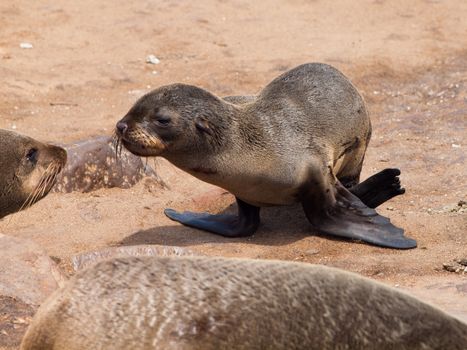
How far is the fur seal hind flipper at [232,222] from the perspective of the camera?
874cm

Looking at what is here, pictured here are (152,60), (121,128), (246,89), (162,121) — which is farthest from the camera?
(152,60)

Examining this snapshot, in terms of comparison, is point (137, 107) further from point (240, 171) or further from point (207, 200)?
point (207, 200)

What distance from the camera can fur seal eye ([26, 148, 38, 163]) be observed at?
6.42m

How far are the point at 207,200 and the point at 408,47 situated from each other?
19.6 ft

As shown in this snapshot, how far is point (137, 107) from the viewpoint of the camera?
800 cm

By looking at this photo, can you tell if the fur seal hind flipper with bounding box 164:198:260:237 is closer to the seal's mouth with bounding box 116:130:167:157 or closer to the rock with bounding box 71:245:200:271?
the seal's mouth with bounding box 116:130:167:157

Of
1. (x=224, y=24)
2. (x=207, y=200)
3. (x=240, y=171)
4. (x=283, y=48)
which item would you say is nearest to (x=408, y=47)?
(x=283, y=48)

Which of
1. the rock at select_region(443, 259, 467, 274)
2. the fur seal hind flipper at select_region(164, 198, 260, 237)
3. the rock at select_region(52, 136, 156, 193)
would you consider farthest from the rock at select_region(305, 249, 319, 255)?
the rock at select_region(52, 136, 156, 193)

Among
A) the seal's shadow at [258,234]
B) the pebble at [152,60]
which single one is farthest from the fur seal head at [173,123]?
the pebble at [152,60]

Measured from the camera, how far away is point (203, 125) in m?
8.16

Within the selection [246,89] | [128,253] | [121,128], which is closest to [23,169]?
[128,253]

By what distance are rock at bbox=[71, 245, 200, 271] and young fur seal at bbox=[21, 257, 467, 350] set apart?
200cm

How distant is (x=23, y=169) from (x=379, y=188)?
3504 millimetres

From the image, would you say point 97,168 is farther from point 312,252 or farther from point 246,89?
point 246,89
